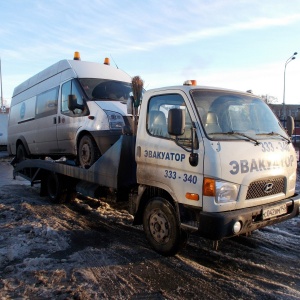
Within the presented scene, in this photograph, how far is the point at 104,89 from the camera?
262 inches

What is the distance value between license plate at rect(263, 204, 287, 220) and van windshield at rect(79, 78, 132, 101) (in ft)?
12.2

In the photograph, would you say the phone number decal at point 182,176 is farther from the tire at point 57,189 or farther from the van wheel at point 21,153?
the van wheel at point 21,153

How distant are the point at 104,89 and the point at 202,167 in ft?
11.7

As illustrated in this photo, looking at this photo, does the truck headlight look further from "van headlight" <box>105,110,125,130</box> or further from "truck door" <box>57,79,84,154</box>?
"truck door" <box>57,79,84,154</box>

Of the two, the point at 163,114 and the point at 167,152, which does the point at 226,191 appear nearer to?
the point at 167,152

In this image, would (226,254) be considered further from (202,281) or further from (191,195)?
(191,195)

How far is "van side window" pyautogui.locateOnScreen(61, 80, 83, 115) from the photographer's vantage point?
6.51 meters

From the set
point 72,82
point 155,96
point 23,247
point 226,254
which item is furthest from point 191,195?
point 72,82

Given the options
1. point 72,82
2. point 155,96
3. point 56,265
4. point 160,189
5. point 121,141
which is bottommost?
Answer: point 56,265

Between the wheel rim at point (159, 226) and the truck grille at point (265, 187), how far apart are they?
112 cm

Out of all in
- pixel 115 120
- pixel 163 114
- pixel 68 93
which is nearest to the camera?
pixel 163 114

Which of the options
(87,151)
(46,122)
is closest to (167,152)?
(87,151)

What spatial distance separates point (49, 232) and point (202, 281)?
9.04 ft

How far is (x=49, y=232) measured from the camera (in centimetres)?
534
